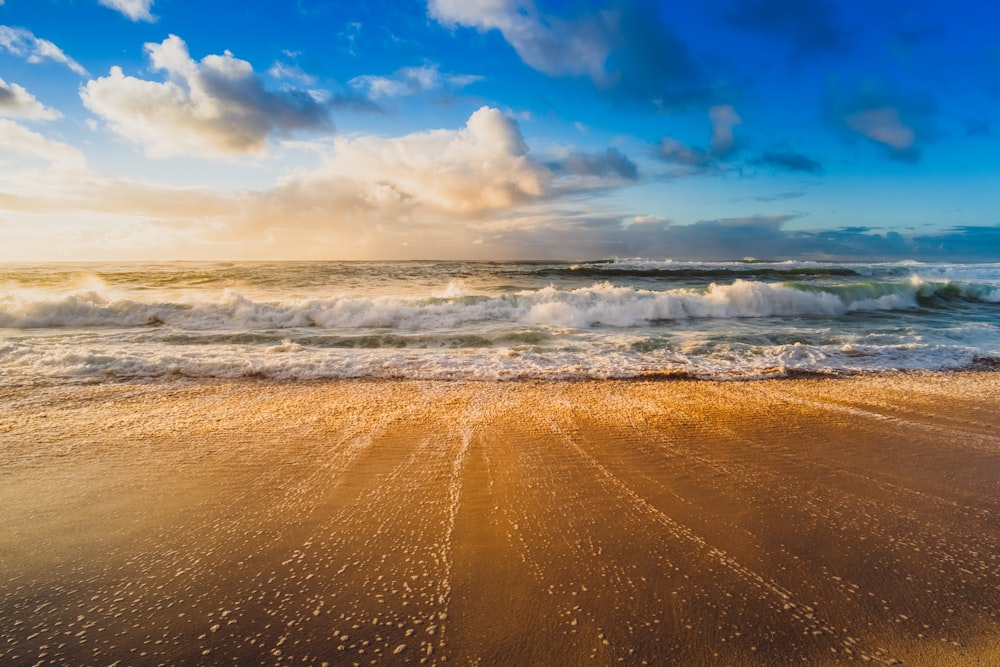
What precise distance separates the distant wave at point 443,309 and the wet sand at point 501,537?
8.21m

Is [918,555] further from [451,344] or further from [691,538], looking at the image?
[451,344]

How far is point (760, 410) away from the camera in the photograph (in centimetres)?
544

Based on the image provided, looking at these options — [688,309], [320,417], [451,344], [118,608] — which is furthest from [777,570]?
[688,309]

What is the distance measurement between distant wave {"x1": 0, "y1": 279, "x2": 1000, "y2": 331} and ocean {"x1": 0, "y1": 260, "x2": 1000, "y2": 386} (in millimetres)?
71

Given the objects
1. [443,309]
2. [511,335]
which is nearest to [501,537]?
[511,335]

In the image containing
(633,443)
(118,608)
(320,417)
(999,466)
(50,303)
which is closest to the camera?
(118,608)

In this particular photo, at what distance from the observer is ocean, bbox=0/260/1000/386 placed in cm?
746

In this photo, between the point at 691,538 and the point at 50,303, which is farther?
the point at 50,303

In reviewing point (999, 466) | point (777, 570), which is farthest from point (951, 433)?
point (777, 570)

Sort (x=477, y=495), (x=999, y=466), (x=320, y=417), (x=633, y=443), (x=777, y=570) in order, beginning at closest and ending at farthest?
(x=777, y=570), (x=477, y=495), (x=999, y=466), (x=633, y=443), (x=320, y=417)

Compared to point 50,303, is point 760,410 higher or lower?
lower

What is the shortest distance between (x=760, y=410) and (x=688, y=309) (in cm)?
1108

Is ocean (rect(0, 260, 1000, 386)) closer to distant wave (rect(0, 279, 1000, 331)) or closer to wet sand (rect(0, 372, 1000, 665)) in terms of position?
distant wave (rect(0, 279, 1000, 331))

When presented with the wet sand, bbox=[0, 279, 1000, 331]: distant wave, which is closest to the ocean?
bbox=[0, 279, 1000, 331]: distant wave
